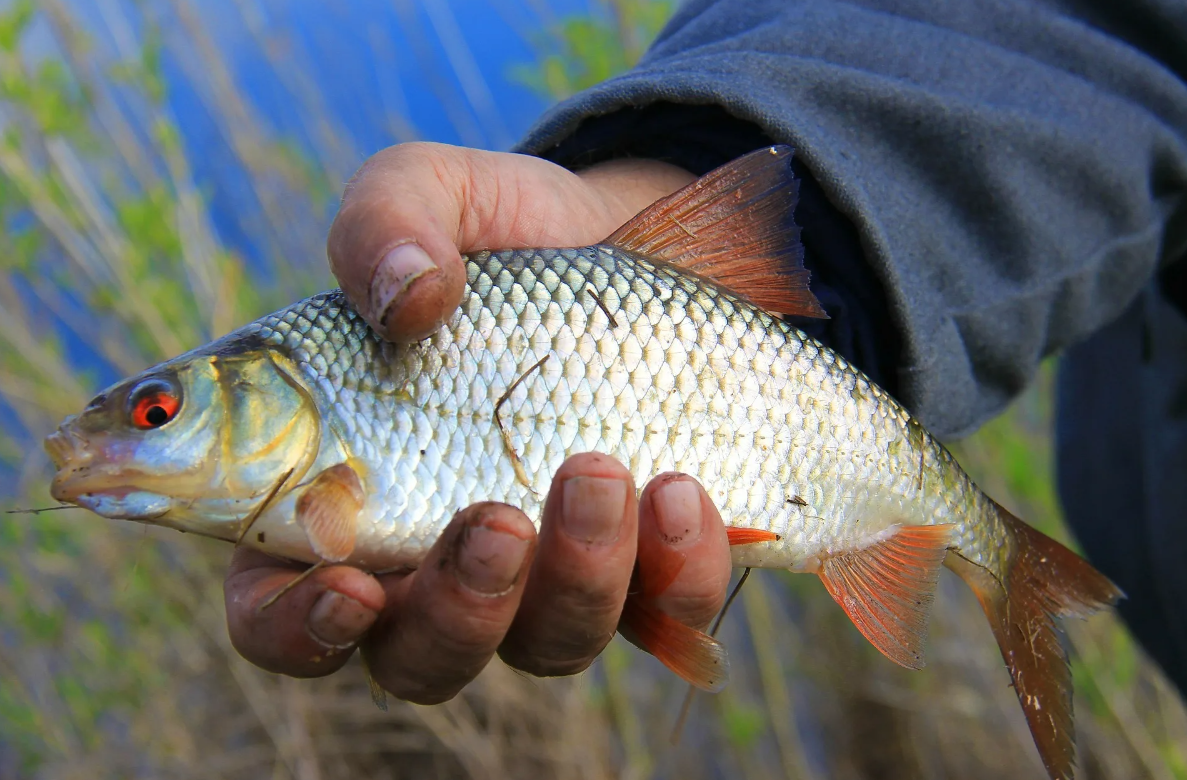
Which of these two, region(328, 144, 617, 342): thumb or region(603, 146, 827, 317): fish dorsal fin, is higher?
region(328, 144, 617, 342): thumb

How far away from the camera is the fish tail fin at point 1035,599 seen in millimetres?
1611

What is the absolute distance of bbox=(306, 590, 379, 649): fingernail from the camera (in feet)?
4.10

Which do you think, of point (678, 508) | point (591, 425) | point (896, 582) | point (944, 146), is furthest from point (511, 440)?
point (944, 146)

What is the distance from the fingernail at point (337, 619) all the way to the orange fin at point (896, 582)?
87 centimetres

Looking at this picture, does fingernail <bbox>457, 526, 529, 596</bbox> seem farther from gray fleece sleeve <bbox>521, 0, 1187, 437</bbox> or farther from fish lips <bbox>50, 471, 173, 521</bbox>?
gray fleece sleeve <bbox>521, 0, 1187, 437</bbox>

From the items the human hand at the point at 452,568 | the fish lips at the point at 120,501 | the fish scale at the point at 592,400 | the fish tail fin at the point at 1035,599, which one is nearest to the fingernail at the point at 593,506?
the human hand at the point at 452,568

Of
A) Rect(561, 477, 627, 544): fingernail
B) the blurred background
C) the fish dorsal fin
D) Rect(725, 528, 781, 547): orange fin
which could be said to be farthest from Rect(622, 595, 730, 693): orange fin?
the blurred background

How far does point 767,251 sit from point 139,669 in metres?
3.25

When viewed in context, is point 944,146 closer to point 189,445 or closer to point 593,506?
point 593,506

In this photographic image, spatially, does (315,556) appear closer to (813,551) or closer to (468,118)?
(813,551)

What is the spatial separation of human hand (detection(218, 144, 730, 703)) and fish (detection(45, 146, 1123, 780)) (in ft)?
0.23

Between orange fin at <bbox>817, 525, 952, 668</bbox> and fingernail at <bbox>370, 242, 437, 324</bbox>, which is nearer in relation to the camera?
fingernail at <bbox>370, 242, 437, 324</bbox>

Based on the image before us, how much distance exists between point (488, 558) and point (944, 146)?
149cm

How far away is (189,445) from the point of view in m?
1.24
